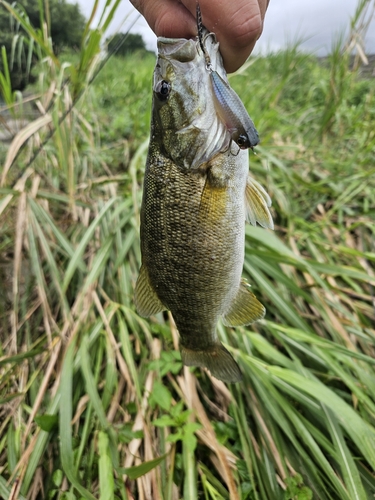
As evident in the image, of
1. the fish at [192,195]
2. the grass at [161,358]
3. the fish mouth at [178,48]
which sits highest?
the fish mouth at [178,48]

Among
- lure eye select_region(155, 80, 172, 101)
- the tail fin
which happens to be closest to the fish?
lure eye select_region(155, 80, 172, 101)

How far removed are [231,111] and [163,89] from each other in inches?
10.5

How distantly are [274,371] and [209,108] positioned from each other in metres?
1.09

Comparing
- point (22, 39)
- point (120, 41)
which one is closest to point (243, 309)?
point (120, 41)

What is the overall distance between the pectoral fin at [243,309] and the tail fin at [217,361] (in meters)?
0.10

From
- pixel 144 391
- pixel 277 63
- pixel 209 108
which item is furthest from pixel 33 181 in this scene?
pixel 277 63

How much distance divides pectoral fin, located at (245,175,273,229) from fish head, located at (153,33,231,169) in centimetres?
17

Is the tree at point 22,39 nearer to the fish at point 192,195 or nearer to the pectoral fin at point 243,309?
the fish at point 192,195

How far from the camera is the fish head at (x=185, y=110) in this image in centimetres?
93

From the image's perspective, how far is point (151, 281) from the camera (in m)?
1.08

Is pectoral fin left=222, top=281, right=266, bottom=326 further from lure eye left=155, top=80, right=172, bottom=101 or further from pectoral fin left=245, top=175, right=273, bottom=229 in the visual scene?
lure eye left=155, top=80, right=172, bottom=101

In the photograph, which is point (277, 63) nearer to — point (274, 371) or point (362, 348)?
point (362, 348)

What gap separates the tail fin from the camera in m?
1.12

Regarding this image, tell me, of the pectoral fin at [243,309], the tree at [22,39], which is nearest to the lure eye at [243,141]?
the pectoral fin at [243,309]
